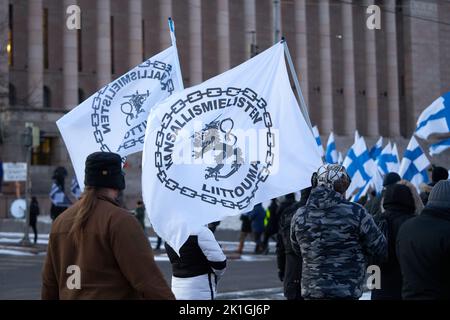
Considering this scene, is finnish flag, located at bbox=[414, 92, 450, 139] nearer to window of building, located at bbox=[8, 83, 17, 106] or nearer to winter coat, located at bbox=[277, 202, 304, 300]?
winter coat, located at bbox=[277, 202, 304, 300]

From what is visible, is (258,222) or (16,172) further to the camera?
(16,172)

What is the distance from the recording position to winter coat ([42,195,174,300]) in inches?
185

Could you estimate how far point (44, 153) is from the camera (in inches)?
1855

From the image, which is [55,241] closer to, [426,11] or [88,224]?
[88,224]

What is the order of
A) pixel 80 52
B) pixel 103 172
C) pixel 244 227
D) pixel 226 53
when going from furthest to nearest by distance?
pixel 226 53, pixel 80 52, pixel 244 227, pixel 103 172

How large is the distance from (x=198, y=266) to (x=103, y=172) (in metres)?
2.59

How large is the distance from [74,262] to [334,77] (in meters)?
58.7

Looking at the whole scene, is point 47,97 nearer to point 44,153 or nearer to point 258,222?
point 44,153

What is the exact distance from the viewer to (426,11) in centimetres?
6281

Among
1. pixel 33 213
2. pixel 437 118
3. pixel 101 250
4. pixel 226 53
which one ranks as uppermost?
pixel 226 53

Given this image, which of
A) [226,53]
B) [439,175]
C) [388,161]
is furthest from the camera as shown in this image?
[226,53]

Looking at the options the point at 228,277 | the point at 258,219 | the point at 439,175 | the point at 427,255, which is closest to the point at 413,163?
the point at 228,277
